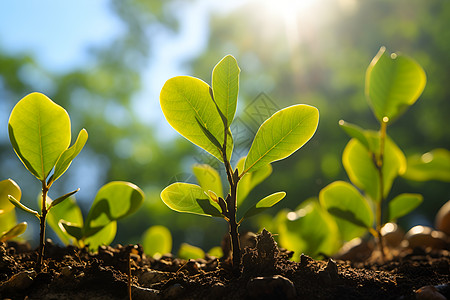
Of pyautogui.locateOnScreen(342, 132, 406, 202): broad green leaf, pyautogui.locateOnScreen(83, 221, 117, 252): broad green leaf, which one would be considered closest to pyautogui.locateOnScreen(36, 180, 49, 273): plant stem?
pyautogui.locateOnScreen(83, 221, 117, 252): broad green leaf

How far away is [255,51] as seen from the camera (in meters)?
8.58

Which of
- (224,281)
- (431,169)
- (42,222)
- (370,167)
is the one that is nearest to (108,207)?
(42,222)

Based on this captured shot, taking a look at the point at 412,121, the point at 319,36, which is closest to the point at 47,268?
the point at 412,121

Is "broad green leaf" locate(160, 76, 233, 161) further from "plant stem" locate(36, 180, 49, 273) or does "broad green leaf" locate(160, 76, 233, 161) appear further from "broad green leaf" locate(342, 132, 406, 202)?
"broad green leaf" locate(342, 132, 406, 202)

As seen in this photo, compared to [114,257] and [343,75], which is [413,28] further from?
[114,257]

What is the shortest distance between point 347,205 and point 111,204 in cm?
40

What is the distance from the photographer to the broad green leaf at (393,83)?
0.60 metres

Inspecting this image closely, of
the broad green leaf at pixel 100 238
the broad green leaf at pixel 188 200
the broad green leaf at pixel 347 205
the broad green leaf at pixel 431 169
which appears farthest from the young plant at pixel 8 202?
the broad green leaf at pixel 431 169

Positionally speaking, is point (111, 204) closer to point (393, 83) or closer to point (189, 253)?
point (189, 253)

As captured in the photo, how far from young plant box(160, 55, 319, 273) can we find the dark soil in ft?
0.13

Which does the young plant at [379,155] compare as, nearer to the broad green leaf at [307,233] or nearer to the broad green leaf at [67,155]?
the broad green leaf at [307,233]

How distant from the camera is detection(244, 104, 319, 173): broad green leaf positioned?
1.42 feet

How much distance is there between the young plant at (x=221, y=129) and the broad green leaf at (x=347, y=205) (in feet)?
0.79

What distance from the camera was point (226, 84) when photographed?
43 centimetres
